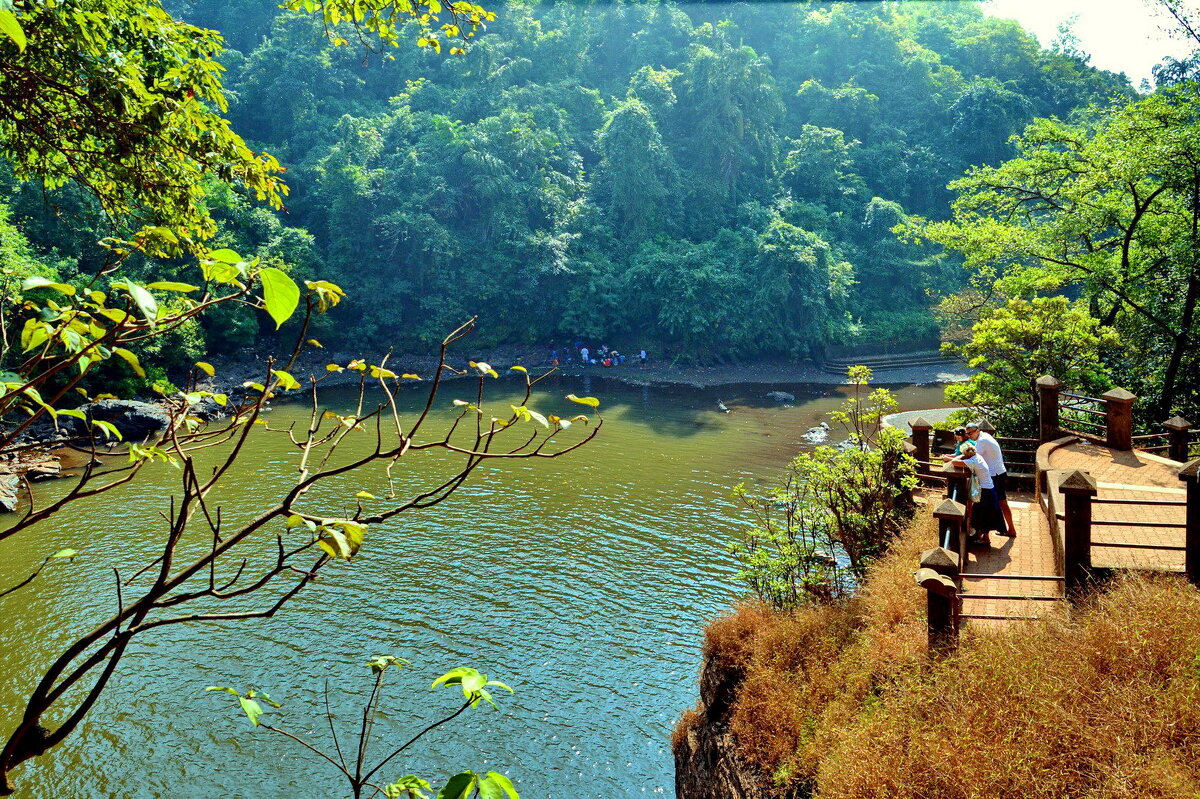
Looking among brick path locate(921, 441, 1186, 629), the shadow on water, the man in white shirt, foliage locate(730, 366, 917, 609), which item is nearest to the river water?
foliage locate(730, 366, 917, 609)

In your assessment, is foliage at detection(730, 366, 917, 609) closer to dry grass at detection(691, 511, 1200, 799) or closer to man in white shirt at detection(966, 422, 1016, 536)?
man in white shirt at detection(966, 422, 1016, 536)

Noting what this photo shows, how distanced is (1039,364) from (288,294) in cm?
1644

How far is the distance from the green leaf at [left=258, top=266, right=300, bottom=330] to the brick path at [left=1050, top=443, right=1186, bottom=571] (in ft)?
25.4

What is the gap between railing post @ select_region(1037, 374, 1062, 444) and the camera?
12.7 metres

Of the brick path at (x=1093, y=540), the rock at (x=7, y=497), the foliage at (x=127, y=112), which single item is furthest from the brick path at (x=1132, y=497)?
the rock at (x=7, y=497)

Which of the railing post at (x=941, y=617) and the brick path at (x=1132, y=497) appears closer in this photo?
the railing post at (x=941, y=617)

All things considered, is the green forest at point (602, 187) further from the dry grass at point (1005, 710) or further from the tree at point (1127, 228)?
the dry grass at point (1005, 710)

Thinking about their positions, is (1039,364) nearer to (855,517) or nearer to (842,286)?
(855,517)

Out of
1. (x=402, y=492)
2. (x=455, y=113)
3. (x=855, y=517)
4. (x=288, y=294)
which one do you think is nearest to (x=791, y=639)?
(x=855, y=517)

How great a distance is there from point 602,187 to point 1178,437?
35.6 metres

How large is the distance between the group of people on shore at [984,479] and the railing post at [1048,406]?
3.92m

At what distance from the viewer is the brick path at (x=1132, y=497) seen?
7.46m

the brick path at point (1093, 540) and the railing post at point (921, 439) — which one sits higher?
the railing post at point (921, 439)

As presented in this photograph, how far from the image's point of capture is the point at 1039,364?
49.7ft
